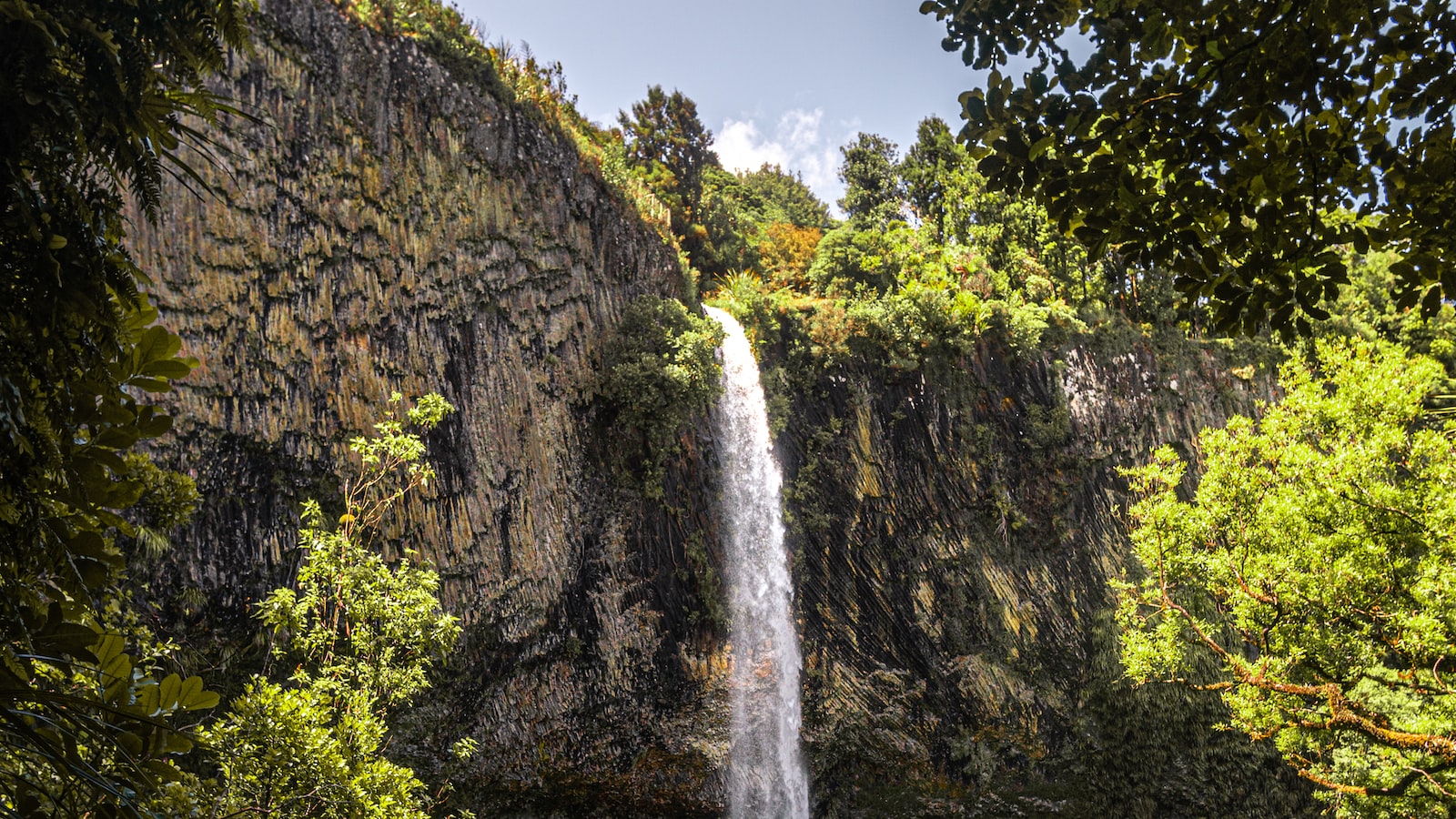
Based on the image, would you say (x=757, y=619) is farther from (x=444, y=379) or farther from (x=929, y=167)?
(x=929, y=167)

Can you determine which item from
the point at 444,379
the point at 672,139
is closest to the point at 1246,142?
the point at 444,379

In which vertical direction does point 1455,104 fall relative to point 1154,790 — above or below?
above

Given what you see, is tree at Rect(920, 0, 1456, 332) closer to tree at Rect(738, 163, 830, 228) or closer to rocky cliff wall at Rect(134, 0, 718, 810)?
rocky cliff wall at Rect(134, 0, 718, 810)

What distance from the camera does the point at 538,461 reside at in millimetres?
10688

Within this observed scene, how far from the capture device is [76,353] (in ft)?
4.62

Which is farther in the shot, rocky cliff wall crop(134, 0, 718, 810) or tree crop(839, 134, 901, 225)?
tree crop(839, 134, 901, 225)

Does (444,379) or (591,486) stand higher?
(444,379)

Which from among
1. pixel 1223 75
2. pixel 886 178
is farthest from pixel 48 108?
pixel 886 178

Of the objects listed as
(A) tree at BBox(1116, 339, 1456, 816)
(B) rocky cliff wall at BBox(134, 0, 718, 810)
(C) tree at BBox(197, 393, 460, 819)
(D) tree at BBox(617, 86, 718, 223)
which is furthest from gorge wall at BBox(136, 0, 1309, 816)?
(D) tree at BBox(617, 86, 718, 223)

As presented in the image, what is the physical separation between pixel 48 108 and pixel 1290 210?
3.06 m

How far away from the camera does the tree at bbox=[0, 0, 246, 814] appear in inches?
48.7

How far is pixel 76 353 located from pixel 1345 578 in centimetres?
935

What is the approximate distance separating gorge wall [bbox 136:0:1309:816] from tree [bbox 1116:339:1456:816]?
4.02 m

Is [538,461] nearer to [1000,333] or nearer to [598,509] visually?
[598,509]
